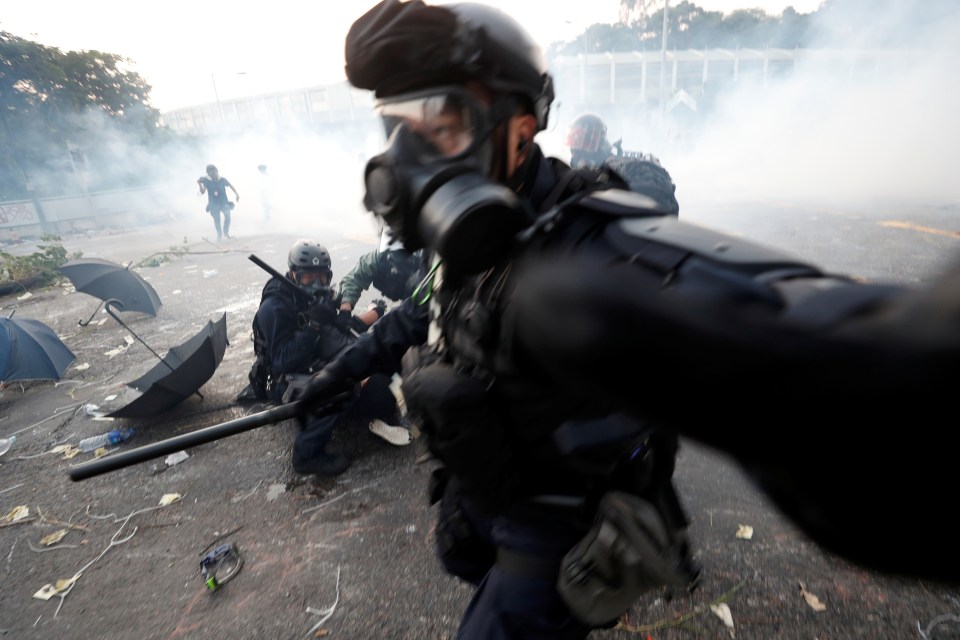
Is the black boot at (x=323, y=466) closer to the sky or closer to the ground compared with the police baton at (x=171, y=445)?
closer to the ground

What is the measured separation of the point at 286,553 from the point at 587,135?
5.80 metres

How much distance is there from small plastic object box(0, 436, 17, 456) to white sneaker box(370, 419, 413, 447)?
3.16m

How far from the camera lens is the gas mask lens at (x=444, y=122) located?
48.4 inches

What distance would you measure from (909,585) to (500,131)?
2610 mm

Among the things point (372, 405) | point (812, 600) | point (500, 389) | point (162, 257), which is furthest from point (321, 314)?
point (162, 257)

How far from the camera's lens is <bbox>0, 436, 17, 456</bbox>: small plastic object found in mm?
4234

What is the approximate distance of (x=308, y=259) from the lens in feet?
13.5

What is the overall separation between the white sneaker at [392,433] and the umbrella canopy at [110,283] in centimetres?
503

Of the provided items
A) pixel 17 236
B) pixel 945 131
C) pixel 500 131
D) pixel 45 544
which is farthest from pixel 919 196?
pixel 17 236

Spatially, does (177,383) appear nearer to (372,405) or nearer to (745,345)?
(372,405)

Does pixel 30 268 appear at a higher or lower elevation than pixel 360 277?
lower

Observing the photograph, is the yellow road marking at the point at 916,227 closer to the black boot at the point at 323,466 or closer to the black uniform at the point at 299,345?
the black uniform at the point at 299,345

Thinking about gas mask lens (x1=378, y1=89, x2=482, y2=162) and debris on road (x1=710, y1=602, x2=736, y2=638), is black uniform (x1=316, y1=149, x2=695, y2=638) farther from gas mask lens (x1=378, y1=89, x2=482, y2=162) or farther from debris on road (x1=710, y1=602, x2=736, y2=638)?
debris on road (x1=710, y1=602, x2=736, y2=638)

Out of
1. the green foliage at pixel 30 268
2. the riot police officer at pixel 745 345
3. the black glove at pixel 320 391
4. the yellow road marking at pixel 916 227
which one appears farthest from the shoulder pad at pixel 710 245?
the green foliage at pixel 30 268
